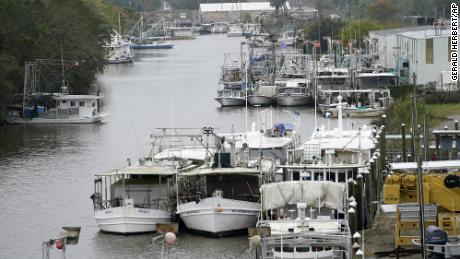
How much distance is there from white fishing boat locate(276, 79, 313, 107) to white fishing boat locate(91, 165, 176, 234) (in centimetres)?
3750

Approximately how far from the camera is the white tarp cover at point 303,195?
36.5m

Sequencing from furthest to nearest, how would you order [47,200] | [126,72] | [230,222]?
1. [126,72]
2. [47,200]
3. [230,222]

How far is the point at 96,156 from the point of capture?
183 ft

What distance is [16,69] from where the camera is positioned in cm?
7081

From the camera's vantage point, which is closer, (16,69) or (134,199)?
(134,199)

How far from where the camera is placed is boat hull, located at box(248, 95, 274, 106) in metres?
78.5

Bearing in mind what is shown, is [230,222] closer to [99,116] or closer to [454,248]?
[454,248]

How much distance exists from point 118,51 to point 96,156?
249 feet

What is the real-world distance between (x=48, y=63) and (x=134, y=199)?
38.4 meters

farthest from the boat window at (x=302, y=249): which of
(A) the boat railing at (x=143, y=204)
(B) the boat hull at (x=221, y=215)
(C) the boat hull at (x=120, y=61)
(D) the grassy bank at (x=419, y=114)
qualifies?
(C) the boat hull at (x=120, y=61)

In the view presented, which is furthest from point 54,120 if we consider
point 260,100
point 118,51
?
point 118,51

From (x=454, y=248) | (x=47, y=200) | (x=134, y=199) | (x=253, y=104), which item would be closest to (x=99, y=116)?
(x=253, y=104)

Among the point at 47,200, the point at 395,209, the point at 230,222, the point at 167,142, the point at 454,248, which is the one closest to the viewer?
the point at 454,248

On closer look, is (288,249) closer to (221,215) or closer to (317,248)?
(317,248)
